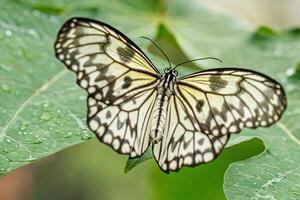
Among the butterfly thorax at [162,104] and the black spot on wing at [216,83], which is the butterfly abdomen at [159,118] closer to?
the butterfly thorax at [162,104]

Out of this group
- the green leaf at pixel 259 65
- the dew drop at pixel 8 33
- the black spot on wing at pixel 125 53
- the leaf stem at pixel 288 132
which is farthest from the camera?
the dew drop at pixel 8 33

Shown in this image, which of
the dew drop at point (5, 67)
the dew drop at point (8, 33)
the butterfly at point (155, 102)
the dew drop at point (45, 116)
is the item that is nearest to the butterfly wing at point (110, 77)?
the butterfly at point (155, 102)

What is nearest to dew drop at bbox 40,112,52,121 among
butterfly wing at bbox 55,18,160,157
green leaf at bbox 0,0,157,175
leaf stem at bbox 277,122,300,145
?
green leaf at bbox 0,0,157,175

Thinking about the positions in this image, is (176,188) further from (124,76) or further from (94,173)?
(94,173)

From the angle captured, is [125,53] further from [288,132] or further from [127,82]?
[288,132]

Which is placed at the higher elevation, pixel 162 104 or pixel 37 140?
pixel 162 104

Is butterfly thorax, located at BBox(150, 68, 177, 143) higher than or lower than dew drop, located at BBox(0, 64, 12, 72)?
lower

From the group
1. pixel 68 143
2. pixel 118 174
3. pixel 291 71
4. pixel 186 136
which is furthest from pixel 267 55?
pixel 118 174

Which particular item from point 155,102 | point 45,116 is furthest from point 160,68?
point 45,116

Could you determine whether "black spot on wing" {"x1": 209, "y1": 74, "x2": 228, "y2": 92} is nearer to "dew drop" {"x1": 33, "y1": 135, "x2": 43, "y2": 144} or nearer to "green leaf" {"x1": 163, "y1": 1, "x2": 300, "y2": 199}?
"green leaf" {"x1": 163, "y1": 1, "x2": 300, "y2": 199}
